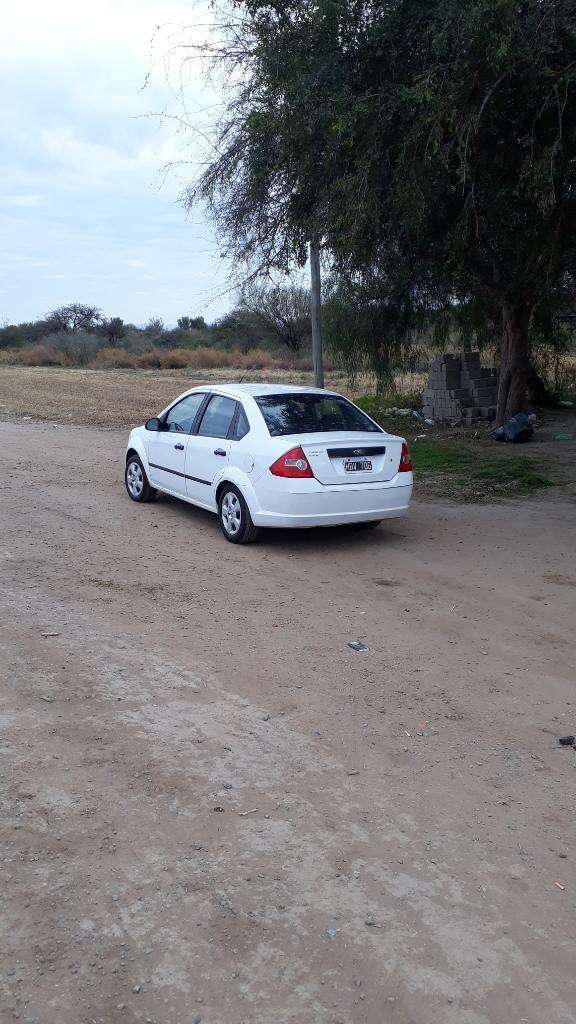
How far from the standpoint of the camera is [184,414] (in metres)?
10.1

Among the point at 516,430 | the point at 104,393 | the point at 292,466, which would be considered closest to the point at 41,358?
the point at 104,393

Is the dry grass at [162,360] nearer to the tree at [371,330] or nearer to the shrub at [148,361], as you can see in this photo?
the shrub at [148,361]

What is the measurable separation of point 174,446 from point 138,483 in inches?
44.2

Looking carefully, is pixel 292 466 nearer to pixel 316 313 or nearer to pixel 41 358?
pixel 316 313

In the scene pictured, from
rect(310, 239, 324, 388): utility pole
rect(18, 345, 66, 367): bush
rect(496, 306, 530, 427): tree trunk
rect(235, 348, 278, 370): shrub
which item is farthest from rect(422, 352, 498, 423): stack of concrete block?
rect(18, 345, 66, 367): bush

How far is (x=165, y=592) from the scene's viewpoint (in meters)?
7.16

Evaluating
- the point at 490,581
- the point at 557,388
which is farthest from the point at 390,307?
the point at 490,581

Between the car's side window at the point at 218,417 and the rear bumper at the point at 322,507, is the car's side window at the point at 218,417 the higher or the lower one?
the higher one

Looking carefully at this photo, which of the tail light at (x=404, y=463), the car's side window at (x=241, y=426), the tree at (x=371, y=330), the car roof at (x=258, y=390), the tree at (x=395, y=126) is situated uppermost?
the tree at (x=395, y=126)

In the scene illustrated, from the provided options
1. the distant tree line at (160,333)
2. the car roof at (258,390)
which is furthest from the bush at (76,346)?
the car roof at (258,390)

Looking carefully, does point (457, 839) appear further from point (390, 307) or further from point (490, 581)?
point (390, 307)

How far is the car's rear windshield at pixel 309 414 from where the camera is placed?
348 inches

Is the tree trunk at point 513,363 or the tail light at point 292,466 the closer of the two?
the tail light at point 292,466

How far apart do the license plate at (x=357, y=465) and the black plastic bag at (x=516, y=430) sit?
877cm
